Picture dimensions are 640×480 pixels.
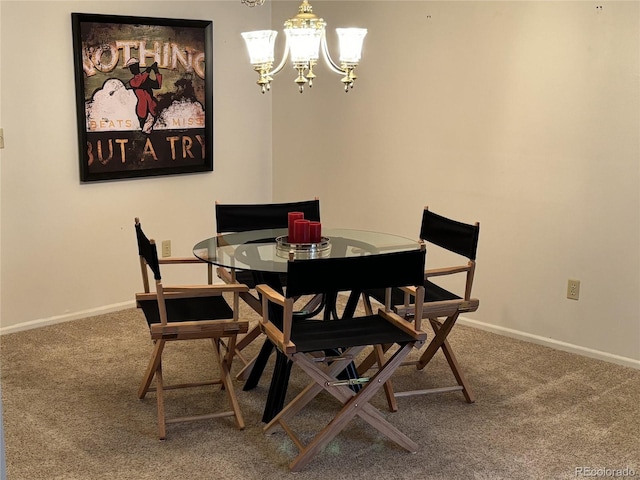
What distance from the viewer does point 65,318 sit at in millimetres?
4723

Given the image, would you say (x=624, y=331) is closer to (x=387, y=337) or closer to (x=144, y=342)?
(x=387, y=337)

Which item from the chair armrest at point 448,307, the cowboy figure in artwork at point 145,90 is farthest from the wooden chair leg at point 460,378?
the cowboy figure in artwork at point 145,90

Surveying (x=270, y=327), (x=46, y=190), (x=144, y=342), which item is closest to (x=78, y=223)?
(x=46, y=190)

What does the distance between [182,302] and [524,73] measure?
2.33 m

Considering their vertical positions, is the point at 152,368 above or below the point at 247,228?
below

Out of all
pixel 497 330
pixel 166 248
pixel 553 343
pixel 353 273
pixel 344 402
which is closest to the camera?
pixel 353 273

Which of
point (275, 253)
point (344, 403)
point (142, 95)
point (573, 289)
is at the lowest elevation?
point (344, 403)

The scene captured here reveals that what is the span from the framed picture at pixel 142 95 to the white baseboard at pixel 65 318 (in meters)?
0.85

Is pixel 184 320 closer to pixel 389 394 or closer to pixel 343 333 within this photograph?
pixel 343 333

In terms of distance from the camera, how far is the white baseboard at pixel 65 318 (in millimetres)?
4500

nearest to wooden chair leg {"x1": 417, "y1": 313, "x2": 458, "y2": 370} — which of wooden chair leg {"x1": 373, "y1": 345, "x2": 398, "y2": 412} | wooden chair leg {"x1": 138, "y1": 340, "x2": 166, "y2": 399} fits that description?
wooden chair leg {"x1": 373, "y1": 345, "x2": 398, "y2": 412}

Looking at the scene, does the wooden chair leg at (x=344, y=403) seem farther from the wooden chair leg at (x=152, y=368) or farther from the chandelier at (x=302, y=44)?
the chandelier at (x=302, y=44)

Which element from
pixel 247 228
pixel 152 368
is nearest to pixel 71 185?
pixel 247 228

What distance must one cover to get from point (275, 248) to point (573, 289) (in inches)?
71.6
